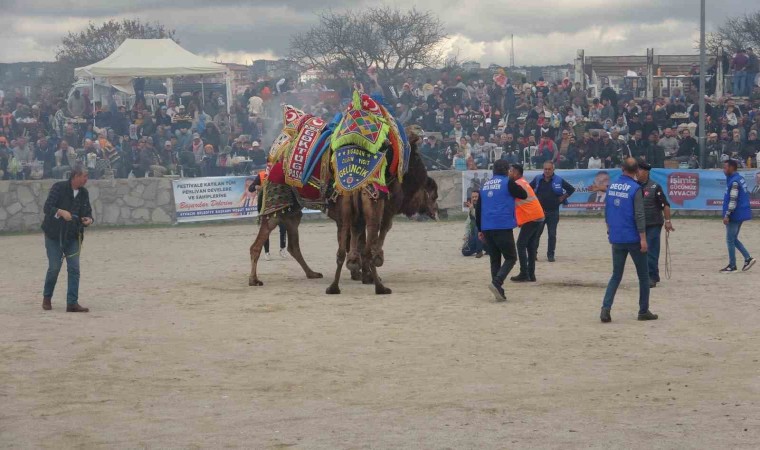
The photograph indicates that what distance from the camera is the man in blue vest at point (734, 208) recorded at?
1540cm

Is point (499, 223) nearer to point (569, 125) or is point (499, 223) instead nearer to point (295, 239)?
point (295, 239)

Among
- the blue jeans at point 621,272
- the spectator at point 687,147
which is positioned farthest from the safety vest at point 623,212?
the spectator at point 687,147

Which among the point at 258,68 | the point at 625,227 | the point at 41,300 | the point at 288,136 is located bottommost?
the point at 41,300

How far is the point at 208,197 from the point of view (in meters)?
25.6

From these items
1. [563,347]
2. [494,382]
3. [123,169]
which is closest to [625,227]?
[563,347]

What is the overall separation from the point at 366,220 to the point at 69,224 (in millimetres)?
3652

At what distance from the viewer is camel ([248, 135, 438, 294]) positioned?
14.0m

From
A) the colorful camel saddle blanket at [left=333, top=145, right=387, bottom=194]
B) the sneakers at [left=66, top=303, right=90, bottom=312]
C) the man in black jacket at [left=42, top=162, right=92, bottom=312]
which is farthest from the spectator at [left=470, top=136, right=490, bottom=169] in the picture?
the sneakers at [left=66, top=303, right=90, bottom=312]

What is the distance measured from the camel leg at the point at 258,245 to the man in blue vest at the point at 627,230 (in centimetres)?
544

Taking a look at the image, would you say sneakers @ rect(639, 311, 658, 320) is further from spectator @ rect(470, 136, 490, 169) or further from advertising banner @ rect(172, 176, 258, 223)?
spectator @ rect(470, 136, 490, 169)

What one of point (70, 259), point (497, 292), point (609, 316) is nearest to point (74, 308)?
point (70, 259)

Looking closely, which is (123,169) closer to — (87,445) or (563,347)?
(563,347)

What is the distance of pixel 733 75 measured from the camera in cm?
3195

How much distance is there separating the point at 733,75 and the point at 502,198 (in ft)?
68.6
